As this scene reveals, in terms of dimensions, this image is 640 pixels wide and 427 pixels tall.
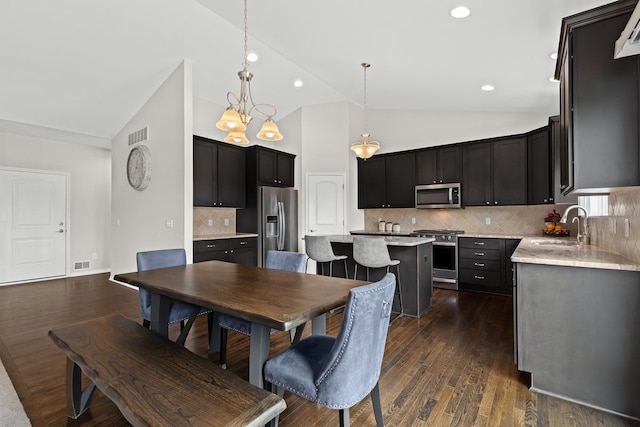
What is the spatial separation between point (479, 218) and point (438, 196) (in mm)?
774

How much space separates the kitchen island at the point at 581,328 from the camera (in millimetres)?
1855

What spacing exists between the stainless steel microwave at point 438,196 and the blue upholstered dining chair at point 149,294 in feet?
13.5

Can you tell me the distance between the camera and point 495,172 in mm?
4949

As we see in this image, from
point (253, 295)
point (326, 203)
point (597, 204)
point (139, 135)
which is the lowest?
point (253, 295)

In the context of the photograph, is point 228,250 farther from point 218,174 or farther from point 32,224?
point 32,224

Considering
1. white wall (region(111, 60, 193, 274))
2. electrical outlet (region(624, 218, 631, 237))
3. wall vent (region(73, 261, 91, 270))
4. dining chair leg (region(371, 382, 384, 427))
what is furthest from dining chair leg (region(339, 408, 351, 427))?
wall vent (region(73, 261, 91, 270))

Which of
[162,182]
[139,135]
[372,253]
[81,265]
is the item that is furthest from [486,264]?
[81,265]

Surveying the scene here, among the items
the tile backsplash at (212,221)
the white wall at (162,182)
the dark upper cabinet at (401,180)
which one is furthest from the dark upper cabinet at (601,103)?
the tile backsplash at (212,221)

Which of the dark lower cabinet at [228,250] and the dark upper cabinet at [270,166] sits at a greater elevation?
the dark upper cabinet at [270,166]

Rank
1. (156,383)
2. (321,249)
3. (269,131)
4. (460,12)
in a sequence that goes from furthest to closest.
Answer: (321,249) < (269,131) < (460,12) < (156,383)

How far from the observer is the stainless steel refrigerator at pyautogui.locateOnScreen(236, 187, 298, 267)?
549cm

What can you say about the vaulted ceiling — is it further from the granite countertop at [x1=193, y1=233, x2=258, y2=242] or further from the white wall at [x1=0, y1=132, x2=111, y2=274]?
the granite countertop at [x1=193, y1=233, x2=258, y2=242]

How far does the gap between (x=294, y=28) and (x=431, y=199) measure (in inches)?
139

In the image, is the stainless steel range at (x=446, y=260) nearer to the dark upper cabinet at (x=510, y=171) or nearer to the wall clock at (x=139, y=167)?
the dark upper cabinet at (x=510, y=171)
